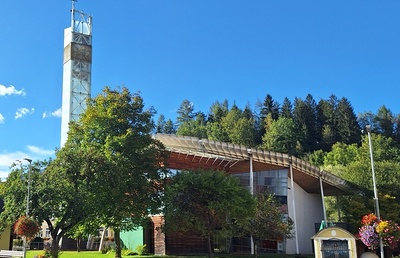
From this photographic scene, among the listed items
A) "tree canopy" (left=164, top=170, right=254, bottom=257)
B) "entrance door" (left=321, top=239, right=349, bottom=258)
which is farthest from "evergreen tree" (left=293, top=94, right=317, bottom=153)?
"entrance door" (left=321, top=239, right=349, bottom=258)

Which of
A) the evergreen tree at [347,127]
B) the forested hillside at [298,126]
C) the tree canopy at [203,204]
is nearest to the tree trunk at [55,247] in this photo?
the tree canopy at [203,204]

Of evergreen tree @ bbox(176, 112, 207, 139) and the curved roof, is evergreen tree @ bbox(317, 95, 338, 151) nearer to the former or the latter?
evergreen tree @ bbox(176, 112, 207, 139)

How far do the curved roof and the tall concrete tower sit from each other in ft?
86.0

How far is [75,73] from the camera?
62438 millimetres

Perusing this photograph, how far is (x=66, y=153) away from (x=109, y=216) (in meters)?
5.58

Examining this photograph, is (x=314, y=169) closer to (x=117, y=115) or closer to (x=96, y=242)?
(x=117, y=115)

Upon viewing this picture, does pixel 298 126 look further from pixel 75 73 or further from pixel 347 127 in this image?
pixel 75 73

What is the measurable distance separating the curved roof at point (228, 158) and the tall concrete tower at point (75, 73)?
86.0 ft

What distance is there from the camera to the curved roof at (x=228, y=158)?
120 ft

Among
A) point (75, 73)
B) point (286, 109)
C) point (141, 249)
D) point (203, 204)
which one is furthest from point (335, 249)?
point (286, 109)

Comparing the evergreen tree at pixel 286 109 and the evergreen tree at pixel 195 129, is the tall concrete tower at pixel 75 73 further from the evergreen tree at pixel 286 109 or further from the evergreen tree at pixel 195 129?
the evergreen tree at pixel 286 109

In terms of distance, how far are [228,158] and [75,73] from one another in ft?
110

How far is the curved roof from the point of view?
36.5m

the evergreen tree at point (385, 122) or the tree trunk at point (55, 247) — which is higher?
the evergreen tree at point (385, 122)
